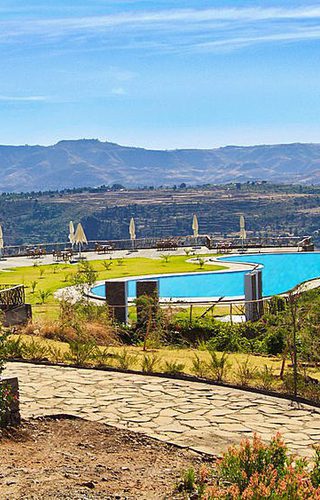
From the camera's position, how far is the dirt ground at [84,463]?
4.59 m

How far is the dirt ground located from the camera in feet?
15.1

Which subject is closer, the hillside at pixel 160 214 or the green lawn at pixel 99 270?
the green lawn at pixel 99 270

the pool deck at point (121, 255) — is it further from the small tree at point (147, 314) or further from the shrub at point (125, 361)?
the shrub at point (125, 361)

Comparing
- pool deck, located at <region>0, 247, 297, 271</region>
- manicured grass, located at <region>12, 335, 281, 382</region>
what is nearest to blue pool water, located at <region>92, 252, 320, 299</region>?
pool deck, located at <region>0, 247, 297, 271</region>

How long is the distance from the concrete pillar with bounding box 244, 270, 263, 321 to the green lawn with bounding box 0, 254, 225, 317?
596 centimetres

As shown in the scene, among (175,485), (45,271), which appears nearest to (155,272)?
(45,271)

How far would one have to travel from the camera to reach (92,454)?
5520 millimetres

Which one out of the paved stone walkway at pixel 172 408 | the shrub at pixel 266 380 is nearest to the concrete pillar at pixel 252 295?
the shrub at pixel 266 380

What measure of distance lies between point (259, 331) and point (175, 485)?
7563mm

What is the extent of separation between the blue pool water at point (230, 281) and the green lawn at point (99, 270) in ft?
3.42

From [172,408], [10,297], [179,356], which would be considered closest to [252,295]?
[10,297]

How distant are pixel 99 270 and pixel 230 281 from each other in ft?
15.4

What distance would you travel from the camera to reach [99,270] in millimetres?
24156

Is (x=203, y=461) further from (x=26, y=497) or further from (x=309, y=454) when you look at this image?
(x=26, y=497)
